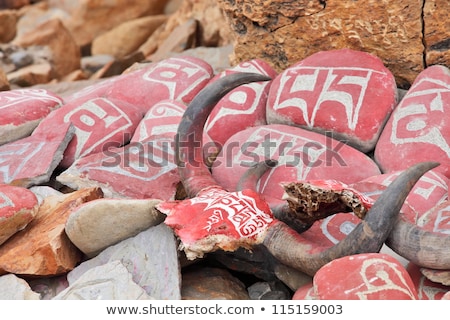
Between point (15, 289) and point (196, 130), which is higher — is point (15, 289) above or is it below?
below

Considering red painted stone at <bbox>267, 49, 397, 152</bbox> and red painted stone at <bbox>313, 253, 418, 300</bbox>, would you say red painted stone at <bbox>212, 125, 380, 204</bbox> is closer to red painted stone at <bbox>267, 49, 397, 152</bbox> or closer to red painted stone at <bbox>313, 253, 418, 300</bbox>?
red painted stone at <bbox>267, 49, 397, 152</bbox>

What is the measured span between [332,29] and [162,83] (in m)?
0.86

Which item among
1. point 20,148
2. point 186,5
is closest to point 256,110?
point 20,148

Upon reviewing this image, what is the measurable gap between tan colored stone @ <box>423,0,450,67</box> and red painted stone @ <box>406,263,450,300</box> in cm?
135

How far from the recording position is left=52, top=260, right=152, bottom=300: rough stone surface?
2102 millimetres

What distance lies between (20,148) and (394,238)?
5.69 feet

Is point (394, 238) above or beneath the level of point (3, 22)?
above

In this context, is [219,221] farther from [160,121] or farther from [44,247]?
[160,121]

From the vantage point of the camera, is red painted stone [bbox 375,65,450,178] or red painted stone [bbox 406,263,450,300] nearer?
red painted stone [bbox 406,263,450,300]

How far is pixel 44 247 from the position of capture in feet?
7.68

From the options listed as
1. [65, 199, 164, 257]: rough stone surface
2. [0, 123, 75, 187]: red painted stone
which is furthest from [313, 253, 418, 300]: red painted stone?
[0, 123, 75, 187]: red painted stone

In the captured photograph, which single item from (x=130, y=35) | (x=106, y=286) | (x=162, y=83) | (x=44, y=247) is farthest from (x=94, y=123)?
(x=130, y=35)

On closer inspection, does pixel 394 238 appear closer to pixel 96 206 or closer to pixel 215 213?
pixel 215 213

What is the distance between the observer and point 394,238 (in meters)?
2.08
